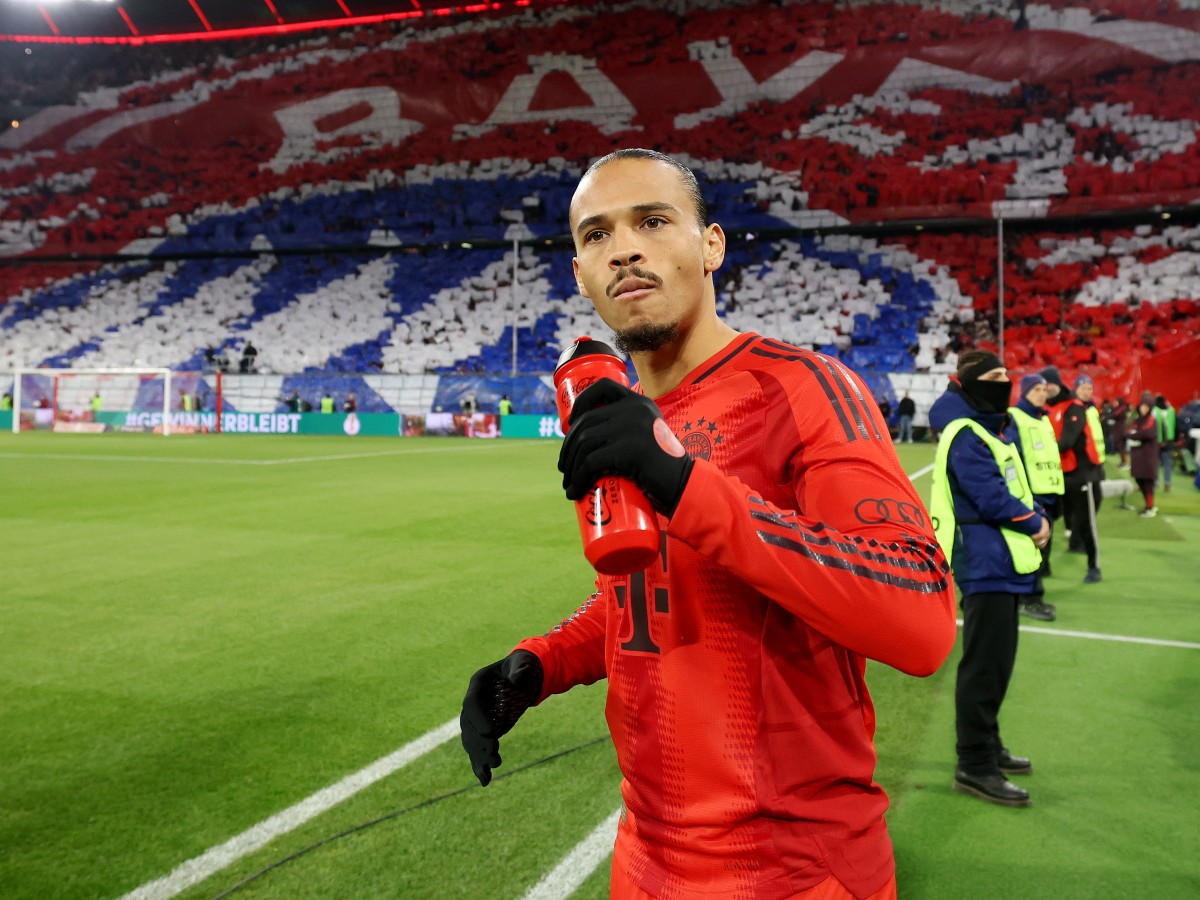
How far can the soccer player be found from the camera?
1208 mm

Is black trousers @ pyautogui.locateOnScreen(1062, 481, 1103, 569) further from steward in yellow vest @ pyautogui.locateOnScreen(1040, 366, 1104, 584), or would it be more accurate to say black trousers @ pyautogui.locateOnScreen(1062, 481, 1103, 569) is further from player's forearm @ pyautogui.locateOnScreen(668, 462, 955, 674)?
player's forearm @ pyautogui.locateOnScreen(668, 462, 955, 674)

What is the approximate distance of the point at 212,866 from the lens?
3.00 metres

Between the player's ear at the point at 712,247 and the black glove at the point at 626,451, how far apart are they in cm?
56

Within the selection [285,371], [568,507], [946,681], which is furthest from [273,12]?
[946,681]

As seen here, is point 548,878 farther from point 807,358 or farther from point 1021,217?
point 1021,217

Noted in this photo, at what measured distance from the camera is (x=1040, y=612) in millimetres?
6922

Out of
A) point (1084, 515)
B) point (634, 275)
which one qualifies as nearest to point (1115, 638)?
point (1084, 515)

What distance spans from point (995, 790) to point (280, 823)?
9.61ft

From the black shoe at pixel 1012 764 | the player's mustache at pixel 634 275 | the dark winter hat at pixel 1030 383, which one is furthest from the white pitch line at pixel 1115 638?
the player's mustache at pixel 634 275

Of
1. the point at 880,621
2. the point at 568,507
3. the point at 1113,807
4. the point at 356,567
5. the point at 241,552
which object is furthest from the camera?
the point at 568,507

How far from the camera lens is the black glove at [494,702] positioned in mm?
1760

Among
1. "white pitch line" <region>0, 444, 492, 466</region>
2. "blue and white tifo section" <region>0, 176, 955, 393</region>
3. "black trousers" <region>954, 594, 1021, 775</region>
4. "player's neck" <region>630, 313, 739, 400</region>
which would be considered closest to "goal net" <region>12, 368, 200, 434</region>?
"blue and white tifo section" <region>0, 176, 955, 393</region>

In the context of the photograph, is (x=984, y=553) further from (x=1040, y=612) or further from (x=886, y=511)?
(x=1040, y=612)

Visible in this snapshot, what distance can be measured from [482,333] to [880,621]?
3439cm
